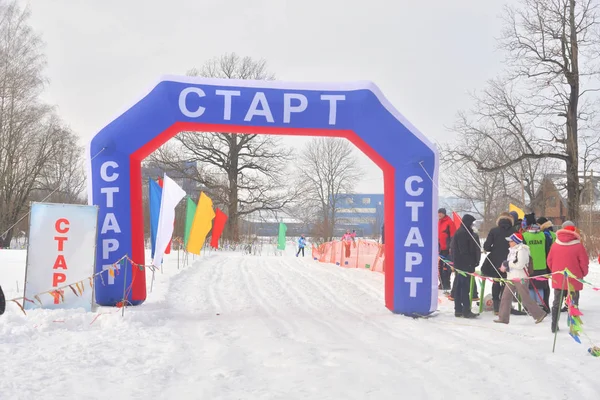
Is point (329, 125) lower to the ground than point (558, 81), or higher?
lower

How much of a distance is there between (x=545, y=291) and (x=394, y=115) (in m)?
3.88

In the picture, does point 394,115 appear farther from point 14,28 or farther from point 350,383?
point 14,28

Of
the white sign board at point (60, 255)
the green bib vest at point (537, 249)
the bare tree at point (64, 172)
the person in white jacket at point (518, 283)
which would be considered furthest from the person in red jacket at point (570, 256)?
the bare tree at point (64, 172)

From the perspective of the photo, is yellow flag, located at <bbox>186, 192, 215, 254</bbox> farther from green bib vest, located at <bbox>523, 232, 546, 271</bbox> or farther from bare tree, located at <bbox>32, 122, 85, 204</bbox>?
bare tree, located at <bbox>32, 122, 85, 204</bbox>

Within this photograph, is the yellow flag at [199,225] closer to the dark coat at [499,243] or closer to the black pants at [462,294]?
the black pants at [462,294]

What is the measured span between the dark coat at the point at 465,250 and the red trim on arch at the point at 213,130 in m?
1.10

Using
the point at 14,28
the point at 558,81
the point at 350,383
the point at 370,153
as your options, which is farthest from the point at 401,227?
the point at 14,28

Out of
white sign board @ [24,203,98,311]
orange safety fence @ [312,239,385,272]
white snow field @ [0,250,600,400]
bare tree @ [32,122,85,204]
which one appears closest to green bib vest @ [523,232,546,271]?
white snow field @ [0,250,600,400]

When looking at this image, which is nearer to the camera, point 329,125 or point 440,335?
point 440,335

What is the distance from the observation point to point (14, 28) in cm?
2464

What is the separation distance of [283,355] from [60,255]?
13.7ft

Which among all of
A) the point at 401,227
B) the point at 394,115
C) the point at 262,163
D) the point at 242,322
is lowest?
the point at 242,322

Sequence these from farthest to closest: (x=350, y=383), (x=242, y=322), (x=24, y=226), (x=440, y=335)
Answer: (x=24, y=226), (x=242, y=322), (x=440, y=335), (x=350, y=383)

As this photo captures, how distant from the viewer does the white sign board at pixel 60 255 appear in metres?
7.37
